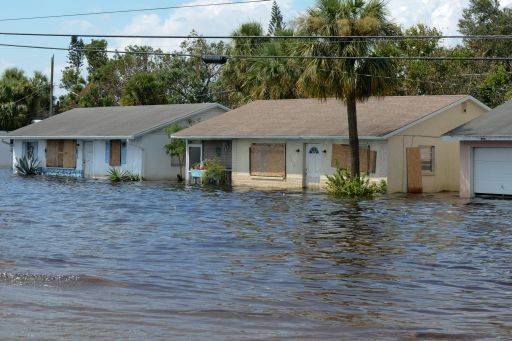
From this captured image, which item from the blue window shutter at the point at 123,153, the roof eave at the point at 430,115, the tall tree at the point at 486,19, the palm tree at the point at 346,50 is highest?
the tall tree at the point at 486,19

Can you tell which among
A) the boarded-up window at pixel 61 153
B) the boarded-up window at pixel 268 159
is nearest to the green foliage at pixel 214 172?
the boarded-up window at pixel 268 159

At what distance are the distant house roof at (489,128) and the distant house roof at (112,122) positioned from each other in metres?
19.0

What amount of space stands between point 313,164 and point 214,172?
5974 mm

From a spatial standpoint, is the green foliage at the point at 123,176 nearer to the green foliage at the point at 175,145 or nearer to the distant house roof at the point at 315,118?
the green foliage at the point at 175,145

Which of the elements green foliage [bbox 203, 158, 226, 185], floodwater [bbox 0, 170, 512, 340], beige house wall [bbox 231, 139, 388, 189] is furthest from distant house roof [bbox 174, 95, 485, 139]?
floodwater [bbox 0, 170, 512, 340]

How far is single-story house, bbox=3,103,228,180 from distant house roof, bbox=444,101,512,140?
1903 centimetres

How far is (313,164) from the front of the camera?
38.7 meters

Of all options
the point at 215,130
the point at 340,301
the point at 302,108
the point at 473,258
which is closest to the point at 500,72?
the point at 302,108

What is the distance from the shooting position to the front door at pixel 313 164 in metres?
38.3

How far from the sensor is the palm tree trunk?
112 feet

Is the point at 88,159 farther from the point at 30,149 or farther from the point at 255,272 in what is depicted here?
the point at 255,272

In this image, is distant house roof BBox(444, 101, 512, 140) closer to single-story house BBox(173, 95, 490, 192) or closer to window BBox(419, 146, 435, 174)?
single-story house BBox(173, 95, 490, 192)

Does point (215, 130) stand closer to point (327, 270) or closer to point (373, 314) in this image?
point (327, 270)

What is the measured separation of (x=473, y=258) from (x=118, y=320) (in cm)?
893
